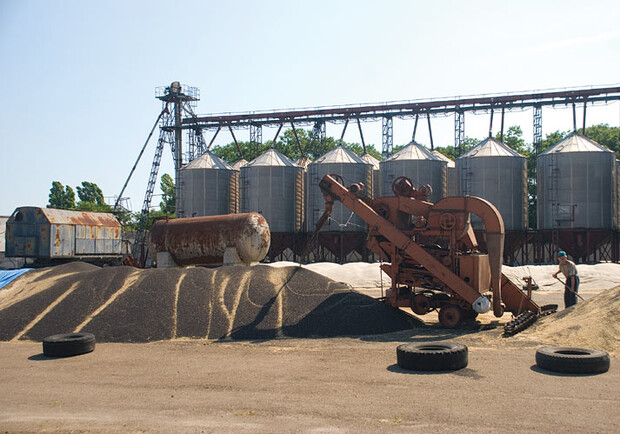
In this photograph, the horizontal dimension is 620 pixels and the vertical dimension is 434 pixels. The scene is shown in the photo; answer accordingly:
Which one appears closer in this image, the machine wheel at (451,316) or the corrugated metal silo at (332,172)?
the machine wheel at (451,316)

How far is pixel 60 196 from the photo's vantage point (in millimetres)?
99375

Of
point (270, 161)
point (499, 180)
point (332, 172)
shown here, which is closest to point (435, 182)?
point (499, 180)

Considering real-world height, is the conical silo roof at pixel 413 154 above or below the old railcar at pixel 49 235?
above

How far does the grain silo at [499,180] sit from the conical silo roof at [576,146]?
2.61 m

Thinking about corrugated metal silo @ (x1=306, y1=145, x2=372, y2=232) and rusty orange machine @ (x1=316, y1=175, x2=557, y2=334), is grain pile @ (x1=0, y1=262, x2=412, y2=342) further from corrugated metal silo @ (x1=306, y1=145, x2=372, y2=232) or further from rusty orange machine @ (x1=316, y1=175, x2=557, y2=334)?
corrugated metal silo @ (x1=306, y1=145, x2=372, y2=232)

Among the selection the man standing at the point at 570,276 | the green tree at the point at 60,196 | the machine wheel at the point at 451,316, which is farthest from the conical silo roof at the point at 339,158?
the green tree at the point at 60,196

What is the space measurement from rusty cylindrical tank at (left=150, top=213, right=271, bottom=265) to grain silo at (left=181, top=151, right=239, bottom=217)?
846 inches

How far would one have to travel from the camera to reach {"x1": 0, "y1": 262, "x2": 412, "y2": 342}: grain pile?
15.7 metres

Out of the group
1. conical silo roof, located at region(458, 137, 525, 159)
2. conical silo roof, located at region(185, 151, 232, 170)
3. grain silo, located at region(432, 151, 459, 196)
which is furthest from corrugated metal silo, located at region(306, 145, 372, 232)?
conical silo roof, located at region(185, 151, 232, 170)

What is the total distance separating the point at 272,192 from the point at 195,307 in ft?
101

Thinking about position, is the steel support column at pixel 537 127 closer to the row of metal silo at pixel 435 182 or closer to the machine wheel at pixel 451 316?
the row of metal silo at pixel 435 182

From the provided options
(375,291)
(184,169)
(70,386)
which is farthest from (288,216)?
(70,386)

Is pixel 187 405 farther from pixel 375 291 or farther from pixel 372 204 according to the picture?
pixel 375 291

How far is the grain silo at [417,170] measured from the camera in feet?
146
